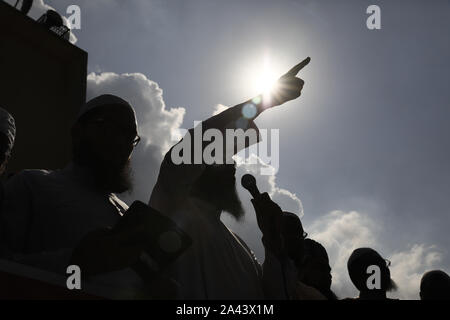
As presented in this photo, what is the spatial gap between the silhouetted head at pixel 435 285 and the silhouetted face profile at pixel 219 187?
1960 mm

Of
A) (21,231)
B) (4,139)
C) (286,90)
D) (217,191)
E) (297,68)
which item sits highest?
(297,68)

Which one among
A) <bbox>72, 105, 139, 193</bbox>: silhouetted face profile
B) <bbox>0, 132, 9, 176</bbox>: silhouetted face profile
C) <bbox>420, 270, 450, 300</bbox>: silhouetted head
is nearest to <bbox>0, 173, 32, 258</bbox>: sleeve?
<bbox>0, 132, 9, 176</bbox>: silhouetted face profile

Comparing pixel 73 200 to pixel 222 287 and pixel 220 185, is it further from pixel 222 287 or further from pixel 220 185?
pixel 220 185

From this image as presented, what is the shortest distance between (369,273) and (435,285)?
656 millimetres

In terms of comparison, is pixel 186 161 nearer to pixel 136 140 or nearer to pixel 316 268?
pixel 136 140

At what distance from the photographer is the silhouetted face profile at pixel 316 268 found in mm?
4016

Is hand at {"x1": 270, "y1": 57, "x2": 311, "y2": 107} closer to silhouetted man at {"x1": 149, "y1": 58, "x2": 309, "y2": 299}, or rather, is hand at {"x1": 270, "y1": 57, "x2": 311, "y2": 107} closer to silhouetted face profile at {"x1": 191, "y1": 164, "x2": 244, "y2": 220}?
silhouetted man at {"x1": 149, "y1": 58, "x2": 309, "y2": 299}

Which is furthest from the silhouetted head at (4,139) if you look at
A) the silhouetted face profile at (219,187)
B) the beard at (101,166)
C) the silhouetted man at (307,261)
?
the silhouetted man at (307,261)

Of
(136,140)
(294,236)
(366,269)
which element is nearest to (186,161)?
(136,140)

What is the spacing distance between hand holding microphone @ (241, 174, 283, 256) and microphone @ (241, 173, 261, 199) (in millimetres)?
29

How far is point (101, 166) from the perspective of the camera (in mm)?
2041

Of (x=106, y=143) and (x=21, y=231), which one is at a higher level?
(x=106, y=143)

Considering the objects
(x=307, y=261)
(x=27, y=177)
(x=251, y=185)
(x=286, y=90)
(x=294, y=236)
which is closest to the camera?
(x=27, y=177)
